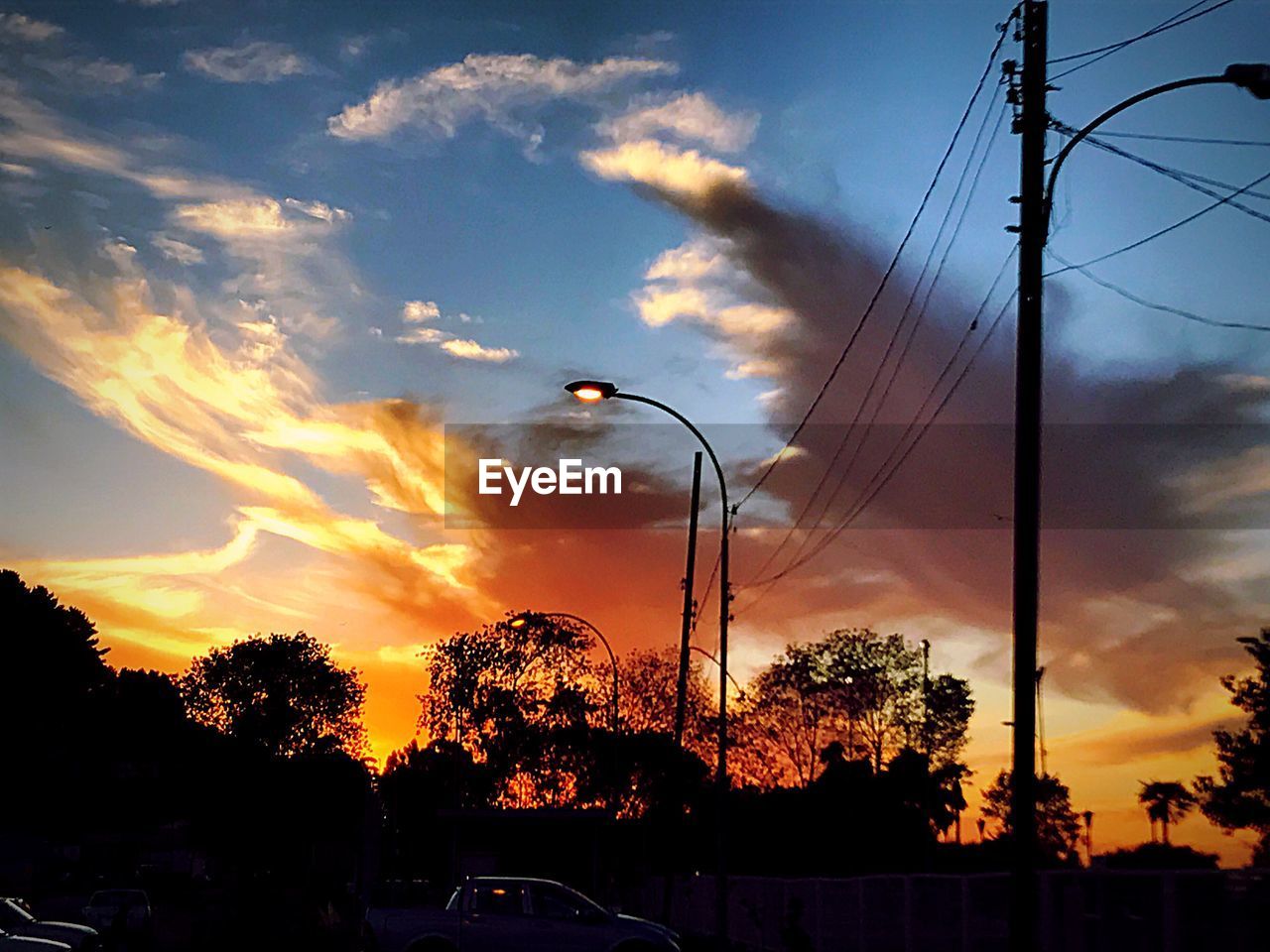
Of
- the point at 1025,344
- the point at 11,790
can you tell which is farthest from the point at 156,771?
the point at 1025,344

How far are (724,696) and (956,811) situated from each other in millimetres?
44301

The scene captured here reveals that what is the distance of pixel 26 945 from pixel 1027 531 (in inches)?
729

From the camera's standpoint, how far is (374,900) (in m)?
30.4

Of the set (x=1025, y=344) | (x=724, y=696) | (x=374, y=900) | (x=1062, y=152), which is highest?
(x=1062, y=152)

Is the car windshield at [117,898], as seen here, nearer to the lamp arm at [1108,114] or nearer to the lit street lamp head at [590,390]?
the lit street lamp head at [590,390]

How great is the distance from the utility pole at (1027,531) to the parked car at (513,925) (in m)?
12.2

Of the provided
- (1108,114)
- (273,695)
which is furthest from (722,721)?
(273,695)

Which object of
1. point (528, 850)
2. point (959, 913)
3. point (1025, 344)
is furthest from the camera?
point (528, 850)

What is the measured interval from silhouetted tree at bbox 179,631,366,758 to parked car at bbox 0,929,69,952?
9229 cm

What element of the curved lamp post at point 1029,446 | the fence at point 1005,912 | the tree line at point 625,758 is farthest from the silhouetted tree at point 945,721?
the curved lamp post at point 1029,446

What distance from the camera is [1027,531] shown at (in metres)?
17.8

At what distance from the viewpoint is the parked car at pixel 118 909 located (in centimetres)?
4812

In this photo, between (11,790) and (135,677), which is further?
(135,677)

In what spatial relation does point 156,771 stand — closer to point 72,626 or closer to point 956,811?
point 72,626
